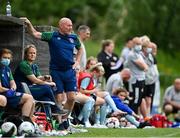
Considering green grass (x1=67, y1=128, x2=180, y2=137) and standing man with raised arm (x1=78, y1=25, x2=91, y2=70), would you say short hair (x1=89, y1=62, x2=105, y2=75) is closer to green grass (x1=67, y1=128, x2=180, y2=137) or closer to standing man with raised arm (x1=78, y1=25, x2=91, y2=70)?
standing man with raised arm (x1=78, y1=25, x2=91, y2=70)

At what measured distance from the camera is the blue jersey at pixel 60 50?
61.0 ft

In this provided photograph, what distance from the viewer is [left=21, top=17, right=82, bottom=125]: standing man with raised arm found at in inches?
731

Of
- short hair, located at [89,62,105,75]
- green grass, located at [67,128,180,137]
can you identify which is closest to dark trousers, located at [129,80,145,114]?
short hair, located at [89,62,105,75]

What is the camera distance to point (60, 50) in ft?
61.0

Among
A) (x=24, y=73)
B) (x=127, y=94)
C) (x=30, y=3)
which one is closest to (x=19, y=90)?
(x=24, y=73)

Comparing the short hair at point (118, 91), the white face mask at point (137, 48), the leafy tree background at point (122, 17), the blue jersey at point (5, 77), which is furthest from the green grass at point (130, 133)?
the leafy tree background at point (122, 17)

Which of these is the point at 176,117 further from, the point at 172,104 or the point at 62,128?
the point at 62,128

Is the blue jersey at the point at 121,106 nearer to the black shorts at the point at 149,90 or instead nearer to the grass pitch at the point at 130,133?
the grass pitch at the point at 130,133

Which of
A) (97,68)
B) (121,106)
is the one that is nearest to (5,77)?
Result: (97,68)

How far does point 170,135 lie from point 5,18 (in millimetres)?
3688

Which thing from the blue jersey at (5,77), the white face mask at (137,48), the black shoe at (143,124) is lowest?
the black shoe at (143,124)

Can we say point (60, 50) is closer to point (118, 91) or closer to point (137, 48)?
point (118, 91)

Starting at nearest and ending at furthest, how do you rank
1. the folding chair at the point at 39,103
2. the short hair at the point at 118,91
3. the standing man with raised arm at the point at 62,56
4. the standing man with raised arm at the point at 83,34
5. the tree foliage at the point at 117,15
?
the folding chair at the point at 39,103 < the standing man with raised arm at the point at 62,56 < the standing man with raised arm at the point at 83,34 < the short hair at the point at 118,91 < the tree foliage at the point at 117,15

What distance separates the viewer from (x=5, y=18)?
706 inches
